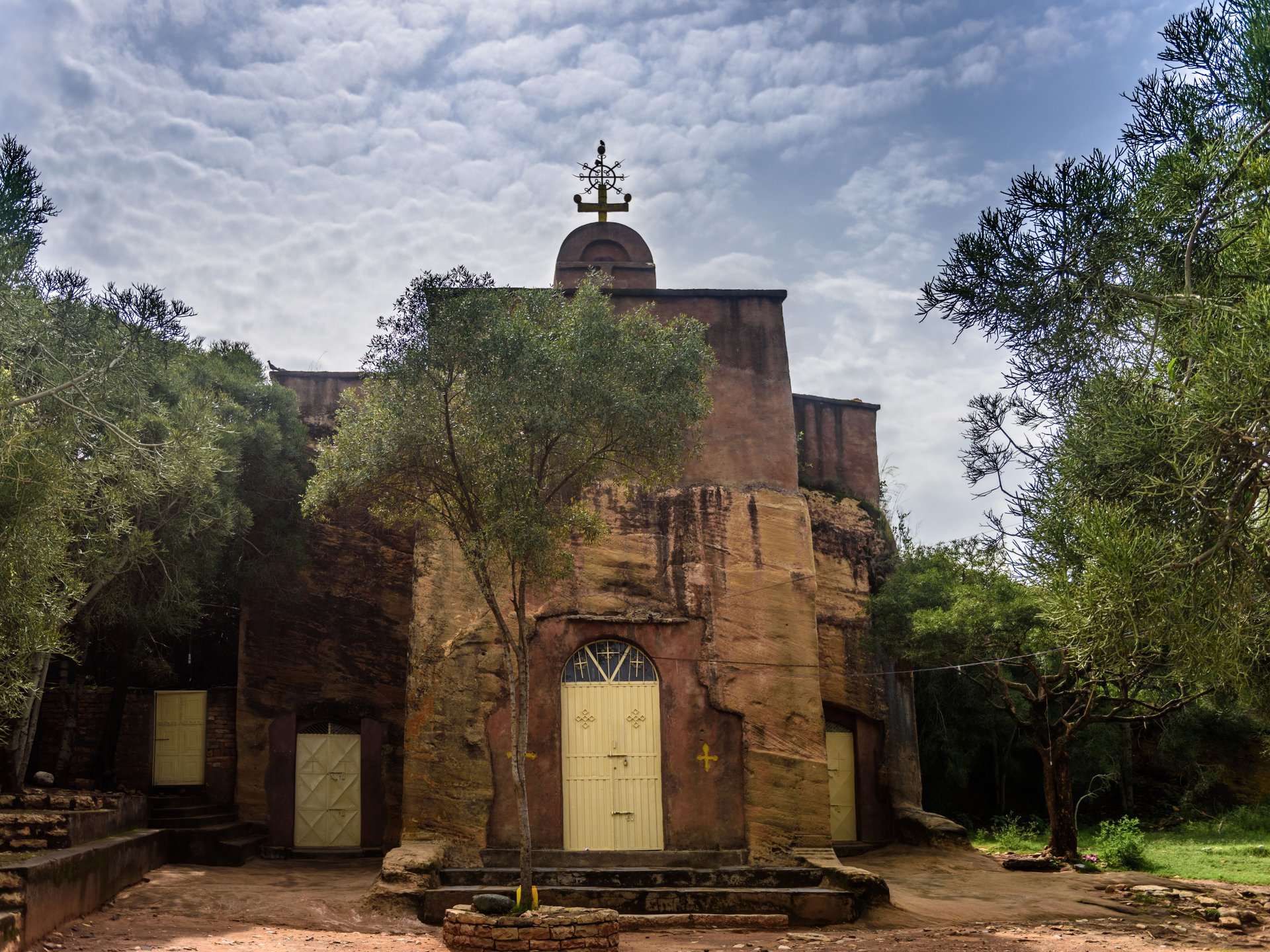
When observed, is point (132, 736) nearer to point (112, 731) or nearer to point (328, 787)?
point (112, 731)

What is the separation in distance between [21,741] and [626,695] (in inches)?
297

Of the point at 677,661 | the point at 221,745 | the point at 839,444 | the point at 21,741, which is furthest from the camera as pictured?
the point at 839,444

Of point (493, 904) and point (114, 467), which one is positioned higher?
point (114, 467)

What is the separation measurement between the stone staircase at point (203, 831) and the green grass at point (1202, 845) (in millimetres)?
11881

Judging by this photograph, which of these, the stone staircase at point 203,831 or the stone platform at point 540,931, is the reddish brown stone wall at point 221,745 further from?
the stone platform at point 540,931

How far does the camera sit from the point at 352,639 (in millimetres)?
19016

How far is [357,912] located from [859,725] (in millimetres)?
10259

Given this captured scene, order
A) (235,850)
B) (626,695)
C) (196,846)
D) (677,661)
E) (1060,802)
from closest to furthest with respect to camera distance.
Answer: (626,695), (677,661), (196,846), (235,850), (1060,802)

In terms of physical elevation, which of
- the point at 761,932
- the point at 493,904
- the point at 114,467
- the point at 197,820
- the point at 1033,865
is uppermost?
the point at 114,467

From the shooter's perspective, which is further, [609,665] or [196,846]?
[196,846]

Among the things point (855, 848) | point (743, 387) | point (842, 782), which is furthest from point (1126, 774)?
point (743, 387)

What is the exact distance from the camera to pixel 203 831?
1614 cm

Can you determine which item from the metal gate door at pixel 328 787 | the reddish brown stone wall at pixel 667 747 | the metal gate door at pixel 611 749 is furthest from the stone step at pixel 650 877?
the metal gate door at pixel 328 787

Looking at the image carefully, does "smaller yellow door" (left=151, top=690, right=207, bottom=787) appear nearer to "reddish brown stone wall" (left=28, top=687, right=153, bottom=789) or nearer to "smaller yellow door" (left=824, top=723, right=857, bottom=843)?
"reddish brown stone wall" (left=28, top=687, right=153, bottom=789)
